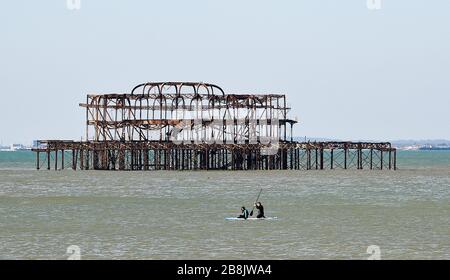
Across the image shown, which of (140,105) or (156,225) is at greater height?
(140,105)

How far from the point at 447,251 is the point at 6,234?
725 inches

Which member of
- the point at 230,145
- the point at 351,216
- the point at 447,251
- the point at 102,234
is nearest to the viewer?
the point at 447,251

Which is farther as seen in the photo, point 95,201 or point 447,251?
point 95,201

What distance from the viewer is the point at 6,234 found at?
43781mm

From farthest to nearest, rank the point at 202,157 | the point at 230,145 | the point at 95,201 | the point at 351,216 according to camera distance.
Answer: the point at 202,157 < the point at 230,145 < the point at 95,201 < the point at 351,216

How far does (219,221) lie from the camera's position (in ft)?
163

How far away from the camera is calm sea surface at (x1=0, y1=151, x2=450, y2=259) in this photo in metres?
38.2

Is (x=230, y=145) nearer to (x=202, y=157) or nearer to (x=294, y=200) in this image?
(x=202, y=157)

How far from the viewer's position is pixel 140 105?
119000 mm

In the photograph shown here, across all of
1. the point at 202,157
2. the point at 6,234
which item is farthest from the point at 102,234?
the point at 202,157

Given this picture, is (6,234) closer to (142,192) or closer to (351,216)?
(351,216)

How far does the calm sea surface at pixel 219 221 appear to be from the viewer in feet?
125

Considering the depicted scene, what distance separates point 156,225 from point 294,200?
65.5 ft
